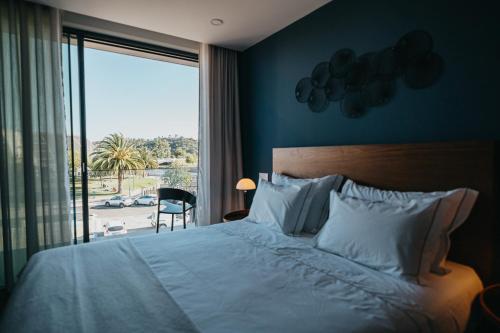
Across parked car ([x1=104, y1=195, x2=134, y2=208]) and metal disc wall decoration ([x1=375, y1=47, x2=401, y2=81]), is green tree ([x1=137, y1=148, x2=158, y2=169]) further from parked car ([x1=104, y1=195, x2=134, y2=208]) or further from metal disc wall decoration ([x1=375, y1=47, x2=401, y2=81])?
metal disc wall decoration ([x1=375, y1=47, x2=401, y2=81])

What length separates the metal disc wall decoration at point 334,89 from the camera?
2254 mm

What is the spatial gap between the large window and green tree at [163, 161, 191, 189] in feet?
0.04

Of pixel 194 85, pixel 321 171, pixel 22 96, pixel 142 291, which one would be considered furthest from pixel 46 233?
pixel 321 171

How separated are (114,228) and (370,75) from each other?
3.29 meters

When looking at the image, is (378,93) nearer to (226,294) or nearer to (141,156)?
(226,294)

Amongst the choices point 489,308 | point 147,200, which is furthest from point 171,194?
point 489,308

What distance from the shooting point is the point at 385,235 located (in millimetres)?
1367

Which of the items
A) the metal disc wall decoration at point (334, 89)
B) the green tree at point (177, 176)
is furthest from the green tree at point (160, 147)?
the metal disc wall decoration at point (334, 89)

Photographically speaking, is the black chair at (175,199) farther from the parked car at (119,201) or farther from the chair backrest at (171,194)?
the parked car at (119,201)

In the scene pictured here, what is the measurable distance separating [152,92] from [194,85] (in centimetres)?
53

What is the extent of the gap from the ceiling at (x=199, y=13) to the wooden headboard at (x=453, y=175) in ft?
4.71

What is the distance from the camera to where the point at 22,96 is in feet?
7.68

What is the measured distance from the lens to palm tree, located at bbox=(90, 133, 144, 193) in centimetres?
305

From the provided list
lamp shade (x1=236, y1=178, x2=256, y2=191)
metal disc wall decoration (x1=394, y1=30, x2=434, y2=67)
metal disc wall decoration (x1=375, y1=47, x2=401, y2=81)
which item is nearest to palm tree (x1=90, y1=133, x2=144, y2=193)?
lamp shade (x1=236, y1=178, x2=256, y2=191)
